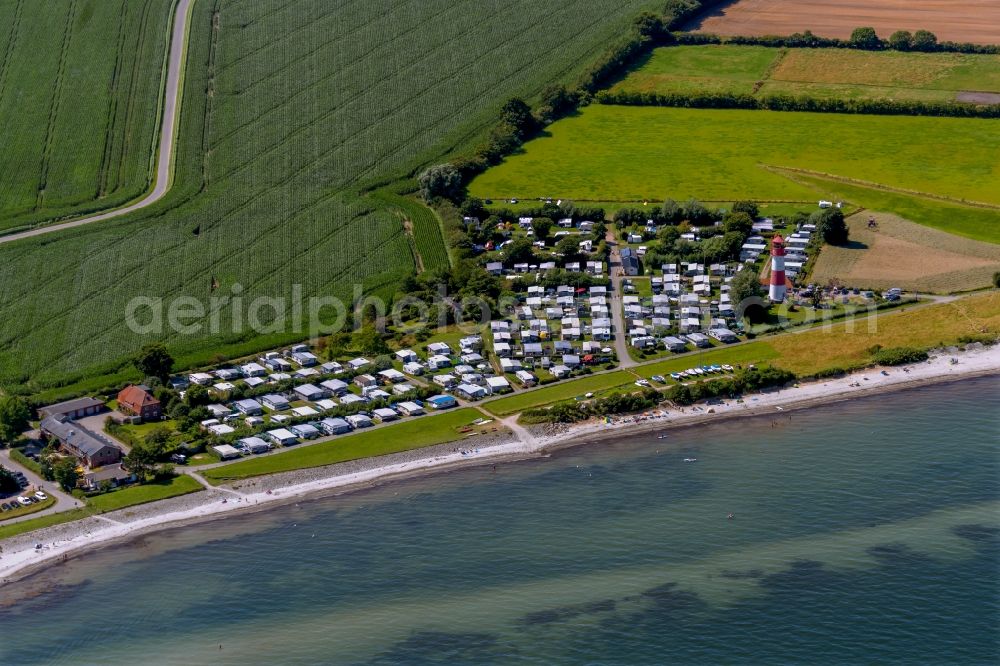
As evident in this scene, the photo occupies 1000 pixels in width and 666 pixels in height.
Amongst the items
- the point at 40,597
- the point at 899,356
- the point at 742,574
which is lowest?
the point at 742,574

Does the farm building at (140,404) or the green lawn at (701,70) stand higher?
the green lawn at (701,70)

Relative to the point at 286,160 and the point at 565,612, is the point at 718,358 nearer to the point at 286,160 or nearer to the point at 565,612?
the point at 565,612

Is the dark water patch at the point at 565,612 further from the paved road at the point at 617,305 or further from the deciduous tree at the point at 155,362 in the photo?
the deciduous tree at the point at 155,362

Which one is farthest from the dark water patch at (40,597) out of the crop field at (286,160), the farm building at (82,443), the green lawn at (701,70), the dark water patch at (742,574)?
the green lawn at (701,70)

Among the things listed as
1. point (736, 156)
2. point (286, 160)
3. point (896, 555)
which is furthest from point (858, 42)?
point (896, 555)

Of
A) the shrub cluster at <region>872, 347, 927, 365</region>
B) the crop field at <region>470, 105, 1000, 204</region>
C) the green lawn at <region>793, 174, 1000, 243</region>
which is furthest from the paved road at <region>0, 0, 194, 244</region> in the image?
the shrub cluster at <region>872, 347, 927, 365</region>

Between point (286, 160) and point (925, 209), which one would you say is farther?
point (286, 160)
